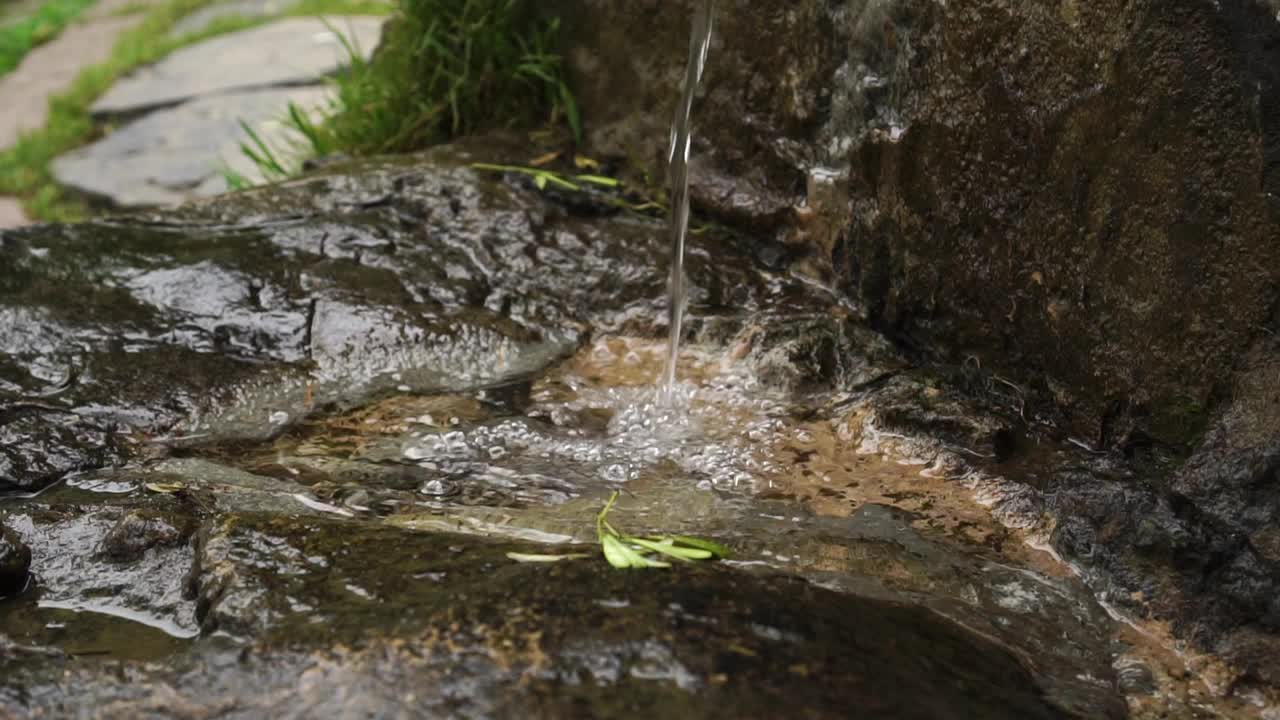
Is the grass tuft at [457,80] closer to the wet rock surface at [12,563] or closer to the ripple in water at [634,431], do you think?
the ripple in water at [634,431]

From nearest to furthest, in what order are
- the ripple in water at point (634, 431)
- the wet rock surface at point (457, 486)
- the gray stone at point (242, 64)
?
the wet rock surface at point (457, 486) < the ripple in water at point (634, 431) < the gray stone at point (242, 64)

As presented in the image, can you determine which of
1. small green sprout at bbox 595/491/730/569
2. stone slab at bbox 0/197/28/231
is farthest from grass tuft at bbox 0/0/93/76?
small green sprout at bbox 595/491/730/569

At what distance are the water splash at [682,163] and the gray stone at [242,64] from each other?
3778 mm

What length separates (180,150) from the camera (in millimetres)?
6523

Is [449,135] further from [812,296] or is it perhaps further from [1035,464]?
[1035,464]

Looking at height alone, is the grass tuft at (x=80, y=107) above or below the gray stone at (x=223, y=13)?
below

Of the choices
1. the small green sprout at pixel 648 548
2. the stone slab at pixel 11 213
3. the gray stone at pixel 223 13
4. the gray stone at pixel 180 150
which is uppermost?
the gray stone at pixel 223 13

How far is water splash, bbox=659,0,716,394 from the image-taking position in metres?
3.20

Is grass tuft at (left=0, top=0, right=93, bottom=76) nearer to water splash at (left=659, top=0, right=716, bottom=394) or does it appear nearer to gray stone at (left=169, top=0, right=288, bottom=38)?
gray stone at (left=169, top=0, right=288, bottom=38)

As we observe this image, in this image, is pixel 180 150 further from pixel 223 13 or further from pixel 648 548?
pixel 648 548

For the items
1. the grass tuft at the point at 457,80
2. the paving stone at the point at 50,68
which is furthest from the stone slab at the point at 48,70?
the grass tuft at the point at 457,80

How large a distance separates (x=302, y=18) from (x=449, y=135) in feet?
15.1

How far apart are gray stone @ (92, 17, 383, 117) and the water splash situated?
3.78 meters

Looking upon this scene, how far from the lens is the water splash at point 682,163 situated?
10.5ft
